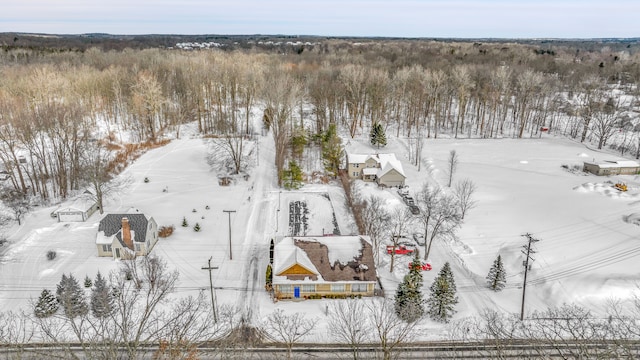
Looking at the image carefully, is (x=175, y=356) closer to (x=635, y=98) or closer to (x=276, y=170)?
(x=276, y=170)

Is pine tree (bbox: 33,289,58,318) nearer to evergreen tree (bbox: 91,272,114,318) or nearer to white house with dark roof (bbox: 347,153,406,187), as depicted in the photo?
evergreen tree (bbox: 91,272,114,318)

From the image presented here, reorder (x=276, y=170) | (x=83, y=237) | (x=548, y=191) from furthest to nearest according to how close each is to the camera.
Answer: (x=276, y=170) → (x=548, y=191) → (x=83, y=237)

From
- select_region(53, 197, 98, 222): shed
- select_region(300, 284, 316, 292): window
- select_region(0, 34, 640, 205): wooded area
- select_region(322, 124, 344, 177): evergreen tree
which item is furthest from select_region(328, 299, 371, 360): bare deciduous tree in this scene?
select_region(0, 34, 640, 205): wooded area

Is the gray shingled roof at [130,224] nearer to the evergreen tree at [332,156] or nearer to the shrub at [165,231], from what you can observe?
the shrub at [165,231]

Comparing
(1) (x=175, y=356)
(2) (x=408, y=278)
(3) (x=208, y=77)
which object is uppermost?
(3) (x=208, y=77)

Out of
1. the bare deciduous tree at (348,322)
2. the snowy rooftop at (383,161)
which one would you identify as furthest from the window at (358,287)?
the snowy rooftop at (383,161)

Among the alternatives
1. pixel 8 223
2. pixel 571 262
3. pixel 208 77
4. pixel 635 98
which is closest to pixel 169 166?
pixel 8 223
